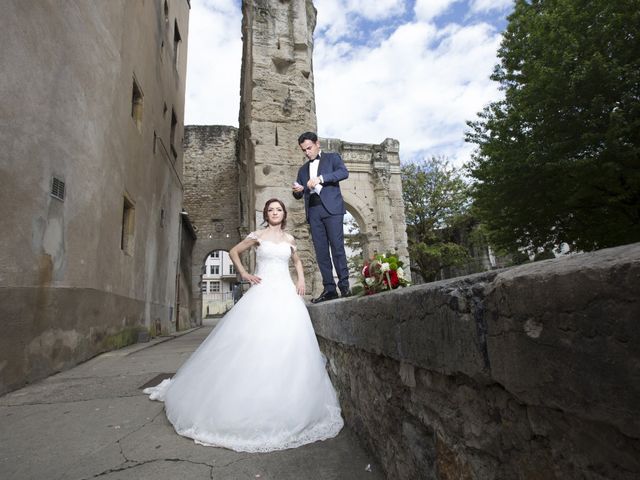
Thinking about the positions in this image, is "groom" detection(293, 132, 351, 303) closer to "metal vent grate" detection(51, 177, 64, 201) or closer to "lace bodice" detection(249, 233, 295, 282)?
"lace bodice" detection(249, 233, 295, 282)

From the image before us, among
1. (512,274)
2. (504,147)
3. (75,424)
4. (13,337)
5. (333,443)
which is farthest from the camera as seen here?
(504,147)

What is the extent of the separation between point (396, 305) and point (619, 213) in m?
A: 9.59

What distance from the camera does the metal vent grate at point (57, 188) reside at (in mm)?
4161

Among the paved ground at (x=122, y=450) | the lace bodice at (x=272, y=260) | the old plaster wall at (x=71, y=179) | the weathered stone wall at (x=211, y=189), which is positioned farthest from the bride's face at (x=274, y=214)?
the weathered stone wall at (x=211, y=189)

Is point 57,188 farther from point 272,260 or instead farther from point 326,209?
point 326,209

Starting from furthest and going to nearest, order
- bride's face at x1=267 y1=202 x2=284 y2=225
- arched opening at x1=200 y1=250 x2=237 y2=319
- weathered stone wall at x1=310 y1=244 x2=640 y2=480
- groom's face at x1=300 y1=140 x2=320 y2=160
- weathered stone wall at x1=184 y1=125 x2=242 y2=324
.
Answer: arched opening at x1=200 y1=250 x2=237 y2=319 → weathered stone wall at x1=184 y1=125 x2=242 y2=324 → groom's face at x1=300 y1=140 x2=320 y2=160 → bride's face at x1=267 y1=202 x2=284 y2=225 → weathered stone wall at x1=310 y1=244 x2=640 y2=480

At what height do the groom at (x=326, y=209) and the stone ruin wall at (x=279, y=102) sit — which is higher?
the stone ruin wall at (x=279, y=102)

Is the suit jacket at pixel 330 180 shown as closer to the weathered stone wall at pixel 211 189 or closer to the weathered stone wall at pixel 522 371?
the weathered stone wall at pixel 522 371

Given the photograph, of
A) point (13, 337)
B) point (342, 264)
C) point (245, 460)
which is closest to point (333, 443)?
point (245, 460)

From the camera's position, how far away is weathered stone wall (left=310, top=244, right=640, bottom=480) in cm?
69

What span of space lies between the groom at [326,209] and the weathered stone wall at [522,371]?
1.99m

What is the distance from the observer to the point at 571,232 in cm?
972

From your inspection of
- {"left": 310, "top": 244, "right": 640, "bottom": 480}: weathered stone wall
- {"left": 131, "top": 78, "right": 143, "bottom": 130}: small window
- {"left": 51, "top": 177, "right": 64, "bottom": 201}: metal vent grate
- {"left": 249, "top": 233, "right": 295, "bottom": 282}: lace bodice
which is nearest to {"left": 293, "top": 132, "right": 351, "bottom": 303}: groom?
{"left": 249, "top": 233, "right": 295, "bottom": 282}: lace bodice

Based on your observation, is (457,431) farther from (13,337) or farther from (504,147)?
(504,147)
